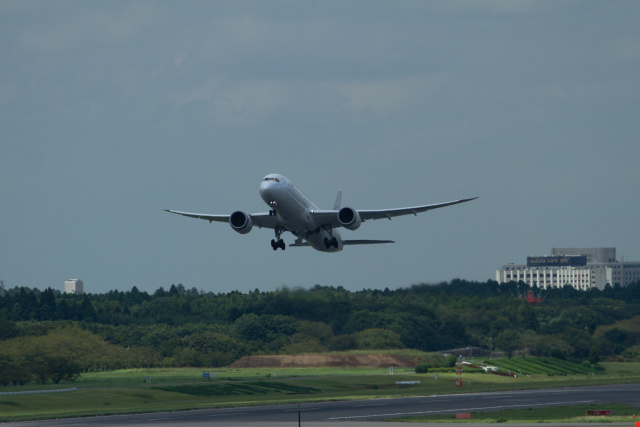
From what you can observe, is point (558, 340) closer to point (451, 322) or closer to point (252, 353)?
point (451, 322)

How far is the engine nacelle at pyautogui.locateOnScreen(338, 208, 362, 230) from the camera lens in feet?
231

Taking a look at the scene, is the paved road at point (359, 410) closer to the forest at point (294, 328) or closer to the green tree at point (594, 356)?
the forest at point (294, 328)

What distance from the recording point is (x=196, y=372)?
372ft

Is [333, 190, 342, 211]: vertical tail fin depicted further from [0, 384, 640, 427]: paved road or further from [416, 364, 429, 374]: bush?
[416, 364, 429, 374]: bush

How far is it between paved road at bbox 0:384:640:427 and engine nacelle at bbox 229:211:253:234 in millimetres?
13904

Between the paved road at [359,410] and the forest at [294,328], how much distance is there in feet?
42.6

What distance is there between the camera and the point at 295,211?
6994 centimetres

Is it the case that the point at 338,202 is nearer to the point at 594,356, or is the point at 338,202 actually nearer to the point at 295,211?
the point at 295,211

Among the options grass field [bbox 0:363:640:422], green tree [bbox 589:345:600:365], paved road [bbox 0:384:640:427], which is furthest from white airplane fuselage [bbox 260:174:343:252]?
green tree [bbox 589:345:600:365]

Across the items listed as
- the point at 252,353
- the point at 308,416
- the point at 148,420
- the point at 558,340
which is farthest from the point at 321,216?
the point at 558,340

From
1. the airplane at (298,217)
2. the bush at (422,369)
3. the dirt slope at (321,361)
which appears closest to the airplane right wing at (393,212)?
the airplane at (298,217)

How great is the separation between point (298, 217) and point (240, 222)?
14.7 ft

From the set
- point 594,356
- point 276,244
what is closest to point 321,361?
point 276,244

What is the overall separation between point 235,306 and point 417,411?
50608mm
